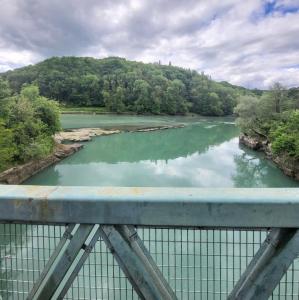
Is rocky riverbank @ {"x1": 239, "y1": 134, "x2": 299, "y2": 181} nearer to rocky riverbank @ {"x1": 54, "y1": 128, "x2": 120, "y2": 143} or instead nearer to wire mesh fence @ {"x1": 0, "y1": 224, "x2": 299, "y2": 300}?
rocky riverbank @ {"x1": 54, "y1": 128, "x2": 120, "y2": 143}

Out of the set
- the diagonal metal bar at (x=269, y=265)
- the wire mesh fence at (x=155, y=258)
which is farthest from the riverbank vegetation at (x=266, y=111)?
the diagonal metal bar at (x=269, y=265)

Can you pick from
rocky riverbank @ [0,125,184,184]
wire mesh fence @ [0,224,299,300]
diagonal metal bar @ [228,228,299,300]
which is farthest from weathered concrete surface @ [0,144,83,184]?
diagonal metal bar @ [228,228,299,300]

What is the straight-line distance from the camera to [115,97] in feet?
231

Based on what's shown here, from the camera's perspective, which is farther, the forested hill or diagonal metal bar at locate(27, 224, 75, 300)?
the forested hill

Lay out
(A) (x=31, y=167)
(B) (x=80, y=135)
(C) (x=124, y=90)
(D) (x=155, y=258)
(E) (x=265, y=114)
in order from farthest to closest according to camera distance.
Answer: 1. (C) (x=124, y=90)
2. (B) (x=80, y=135)
3. (E) (x=265, y=114)
4. (A) (x=31, y=167)
5. (D) (x=155, y=258)

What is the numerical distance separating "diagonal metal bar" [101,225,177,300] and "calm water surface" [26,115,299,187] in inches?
610

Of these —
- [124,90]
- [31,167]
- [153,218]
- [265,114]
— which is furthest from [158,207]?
[124,90]

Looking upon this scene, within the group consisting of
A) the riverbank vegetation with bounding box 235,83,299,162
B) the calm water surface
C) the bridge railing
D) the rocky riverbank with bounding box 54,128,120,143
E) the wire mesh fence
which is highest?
the riverbank vegetation with bounding box 235,83,299,162

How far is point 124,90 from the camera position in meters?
72.9

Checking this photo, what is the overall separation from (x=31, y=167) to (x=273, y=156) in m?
16.8

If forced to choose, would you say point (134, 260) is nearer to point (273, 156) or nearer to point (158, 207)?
point (158, 207)

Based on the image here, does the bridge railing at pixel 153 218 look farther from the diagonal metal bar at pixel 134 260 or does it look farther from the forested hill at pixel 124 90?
the forested hill at pixel 124 90

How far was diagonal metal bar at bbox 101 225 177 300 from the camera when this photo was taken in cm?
135

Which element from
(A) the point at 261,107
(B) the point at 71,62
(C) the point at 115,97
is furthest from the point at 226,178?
(B) the point at 71,62
